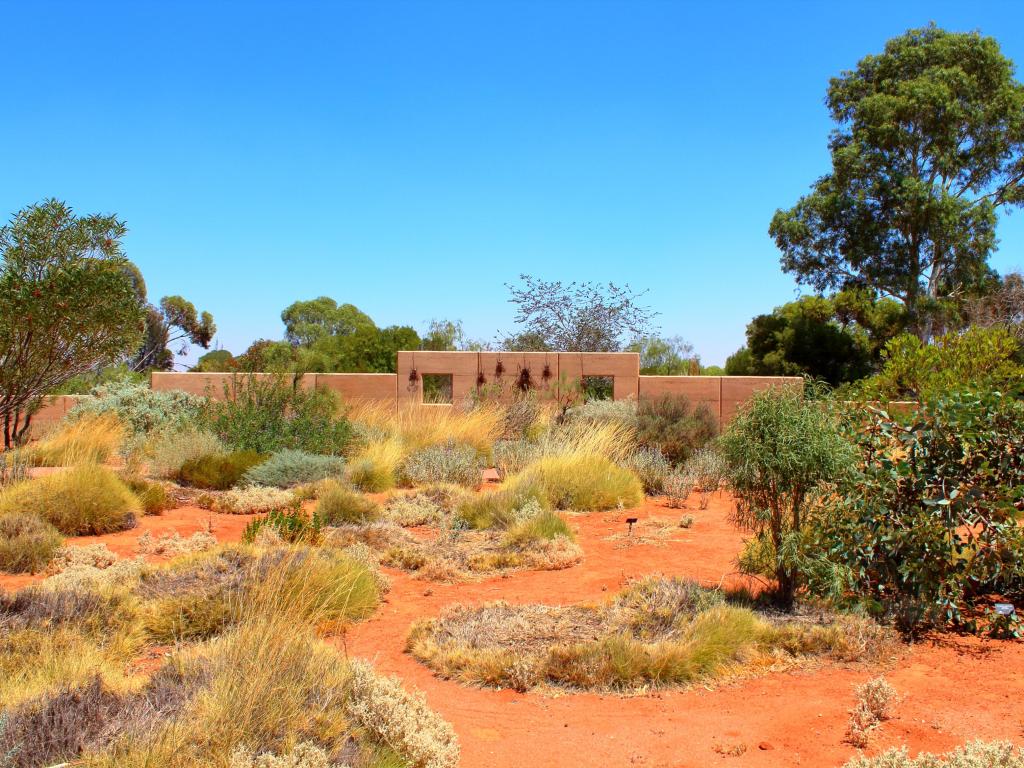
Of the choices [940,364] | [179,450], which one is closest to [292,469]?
[179,450]

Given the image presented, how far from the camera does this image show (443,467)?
12609mm

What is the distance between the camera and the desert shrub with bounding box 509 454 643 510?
36.7 ft

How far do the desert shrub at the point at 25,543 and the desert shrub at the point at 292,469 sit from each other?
3818 mm

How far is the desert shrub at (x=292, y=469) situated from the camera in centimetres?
1205

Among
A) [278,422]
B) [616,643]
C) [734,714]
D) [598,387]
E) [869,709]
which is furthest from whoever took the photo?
[598,387]

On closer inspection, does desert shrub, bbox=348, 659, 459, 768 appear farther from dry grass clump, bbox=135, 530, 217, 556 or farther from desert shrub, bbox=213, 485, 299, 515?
desert shrub, bbox=213, 485, 299, 515

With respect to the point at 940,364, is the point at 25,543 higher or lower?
lower

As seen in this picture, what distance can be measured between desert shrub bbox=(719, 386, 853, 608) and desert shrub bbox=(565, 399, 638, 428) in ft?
28.1

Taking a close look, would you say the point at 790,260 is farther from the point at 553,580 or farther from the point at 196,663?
the point at 196,663

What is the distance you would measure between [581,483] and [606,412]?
4.67 meters

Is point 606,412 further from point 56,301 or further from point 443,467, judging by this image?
point 56,301

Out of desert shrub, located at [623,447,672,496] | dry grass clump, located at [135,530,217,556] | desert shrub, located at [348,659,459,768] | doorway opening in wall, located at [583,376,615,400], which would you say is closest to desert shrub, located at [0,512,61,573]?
dry grass clump, located at [135,530,217,556]

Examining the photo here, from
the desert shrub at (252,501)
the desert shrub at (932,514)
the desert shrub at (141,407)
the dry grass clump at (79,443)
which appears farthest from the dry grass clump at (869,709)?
the desert shrub at (141,407)

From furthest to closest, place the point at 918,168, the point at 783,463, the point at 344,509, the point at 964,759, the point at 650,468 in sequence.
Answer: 1. the point at 918,168
2. the point at 650,468
3. the point at 344,509
4. the point at 783,463
5. the point at 964,759
